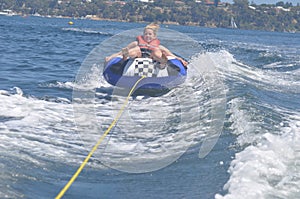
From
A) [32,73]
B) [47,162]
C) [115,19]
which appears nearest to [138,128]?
[47,162]

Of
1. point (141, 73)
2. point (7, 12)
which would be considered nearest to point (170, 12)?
point (7, 12)

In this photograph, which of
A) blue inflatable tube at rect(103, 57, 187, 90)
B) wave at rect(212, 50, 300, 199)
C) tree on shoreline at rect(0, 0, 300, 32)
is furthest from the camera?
tree on shoreline at rect(0, 0, 300, 32)

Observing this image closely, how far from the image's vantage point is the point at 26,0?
289ft

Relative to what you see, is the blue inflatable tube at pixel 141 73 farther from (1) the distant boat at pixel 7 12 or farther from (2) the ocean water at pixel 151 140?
(1) the distant boat at pixel 7 12

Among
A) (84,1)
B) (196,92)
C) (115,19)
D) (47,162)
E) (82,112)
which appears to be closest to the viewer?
(47,162)

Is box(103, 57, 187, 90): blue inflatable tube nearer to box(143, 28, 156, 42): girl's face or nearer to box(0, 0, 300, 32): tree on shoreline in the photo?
box(143, 28, 156, 42): girl's face

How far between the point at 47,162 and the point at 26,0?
87.6m

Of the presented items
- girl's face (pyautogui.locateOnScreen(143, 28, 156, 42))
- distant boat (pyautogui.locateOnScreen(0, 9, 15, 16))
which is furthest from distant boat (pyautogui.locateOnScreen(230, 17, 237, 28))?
girl's face (pyautogui.locateOnScreen(143, 28, 156, 42))

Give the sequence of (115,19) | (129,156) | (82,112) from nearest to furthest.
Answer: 1. (129,156)
2. (82,112)
3. (115,19)

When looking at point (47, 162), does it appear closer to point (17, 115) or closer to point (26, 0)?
point (17, 115)

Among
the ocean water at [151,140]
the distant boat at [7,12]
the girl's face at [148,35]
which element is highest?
the girl's face at [148,35]

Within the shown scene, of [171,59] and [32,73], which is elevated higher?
[171,59]

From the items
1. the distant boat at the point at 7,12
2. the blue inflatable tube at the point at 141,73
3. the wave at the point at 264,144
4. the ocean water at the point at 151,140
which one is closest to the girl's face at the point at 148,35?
the blue inflatable tube at the point at 141,73

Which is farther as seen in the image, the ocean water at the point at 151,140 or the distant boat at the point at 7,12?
the distant boat at the point at 7,12
